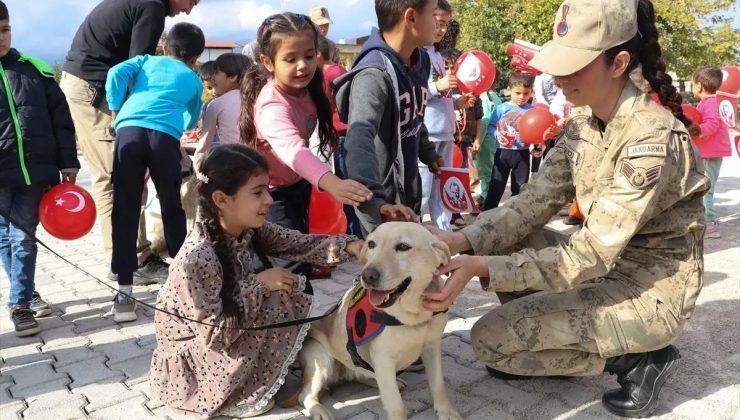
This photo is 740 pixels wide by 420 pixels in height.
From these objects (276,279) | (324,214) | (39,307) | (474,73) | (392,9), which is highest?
(392,9)

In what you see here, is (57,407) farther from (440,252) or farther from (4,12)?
(4,12)

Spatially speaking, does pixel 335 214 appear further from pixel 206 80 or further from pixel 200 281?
pixel 206 80

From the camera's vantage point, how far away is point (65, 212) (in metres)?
3.84

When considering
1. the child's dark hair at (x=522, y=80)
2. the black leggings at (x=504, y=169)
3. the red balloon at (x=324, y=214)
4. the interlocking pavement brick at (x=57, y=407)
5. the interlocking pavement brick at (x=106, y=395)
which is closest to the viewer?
the interlocking pavement brick at (x=57, y=407)

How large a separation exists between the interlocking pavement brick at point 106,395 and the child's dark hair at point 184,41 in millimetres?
2724

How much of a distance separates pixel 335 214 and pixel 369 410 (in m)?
2.16

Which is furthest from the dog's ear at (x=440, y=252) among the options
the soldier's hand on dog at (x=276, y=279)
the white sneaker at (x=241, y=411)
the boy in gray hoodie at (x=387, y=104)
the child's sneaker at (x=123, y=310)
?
the child's sneaker at (x=123, y=310)

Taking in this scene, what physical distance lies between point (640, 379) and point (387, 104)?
182 centimetres

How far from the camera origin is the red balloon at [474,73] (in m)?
6.28

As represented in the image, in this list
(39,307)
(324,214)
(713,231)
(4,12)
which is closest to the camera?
(4,12)

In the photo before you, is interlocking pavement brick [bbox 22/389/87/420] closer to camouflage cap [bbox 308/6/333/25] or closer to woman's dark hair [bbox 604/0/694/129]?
woman's dark hair [bbox 604/0/694/129]

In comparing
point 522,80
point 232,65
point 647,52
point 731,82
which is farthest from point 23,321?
point 731,82

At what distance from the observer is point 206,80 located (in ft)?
23.6

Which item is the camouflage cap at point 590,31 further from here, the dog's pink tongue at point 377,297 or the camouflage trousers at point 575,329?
the dog's pink tongue at point 377,297
